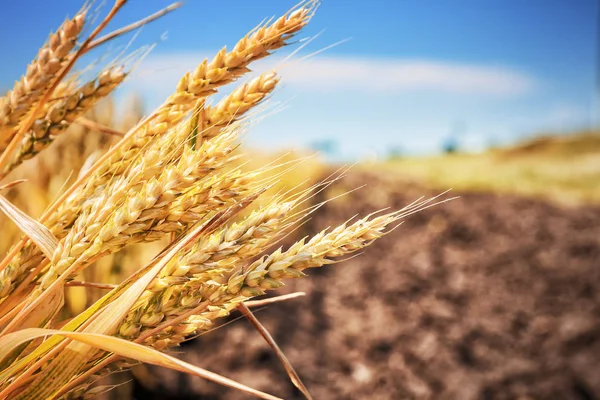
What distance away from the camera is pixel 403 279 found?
465 centimetres

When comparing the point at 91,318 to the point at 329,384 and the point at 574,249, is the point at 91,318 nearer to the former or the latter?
the point at 329,384

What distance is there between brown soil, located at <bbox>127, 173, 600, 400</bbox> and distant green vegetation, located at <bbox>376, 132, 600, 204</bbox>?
4.91m

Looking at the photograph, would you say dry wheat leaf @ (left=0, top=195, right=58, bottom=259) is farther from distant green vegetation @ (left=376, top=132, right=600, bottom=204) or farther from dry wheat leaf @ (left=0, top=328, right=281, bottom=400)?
distant green vegetation @ (left=376, top=132, right=600, bottom=204)

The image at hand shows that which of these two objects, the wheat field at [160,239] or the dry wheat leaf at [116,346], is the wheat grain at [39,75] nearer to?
the wheat field at [160,239]

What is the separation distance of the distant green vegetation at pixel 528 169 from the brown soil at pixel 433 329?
491 cm

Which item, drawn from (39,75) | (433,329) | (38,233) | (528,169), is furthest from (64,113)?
(528,169)

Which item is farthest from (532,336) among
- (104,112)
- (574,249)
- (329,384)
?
(104,112)

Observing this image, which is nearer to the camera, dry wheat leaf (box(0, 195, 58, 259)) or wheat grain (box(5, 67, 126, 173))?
dry wheat leaf (box(0, 195, 58, 259))

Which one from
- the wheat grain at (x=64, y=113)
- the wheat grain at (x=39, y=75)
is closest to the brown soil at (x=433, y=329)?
the wheat grain at (x=64, y=113)

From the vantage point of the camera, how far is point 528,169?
1376cm

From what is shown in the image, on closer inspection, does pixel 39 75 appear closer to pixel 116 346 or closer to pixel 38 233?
pixel 38 233

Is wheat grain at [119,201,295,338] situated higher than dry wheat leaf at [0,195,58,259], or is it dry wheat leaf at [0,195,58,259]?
dry wheat leaf at [0,195,58,259]

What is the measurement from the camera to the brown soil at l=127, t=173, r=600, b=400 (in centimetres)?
300

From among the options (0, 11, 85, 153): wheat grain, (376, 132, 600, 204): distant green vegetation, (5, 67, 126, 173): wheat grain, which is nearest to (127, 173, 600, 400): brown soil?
(5, 67, 126, 173): wheat grain
